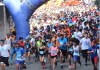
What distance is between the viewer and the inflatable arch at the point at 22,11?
25500 mm

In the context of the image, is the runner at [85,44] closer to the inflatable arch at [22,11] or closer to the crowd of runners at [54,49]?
the crowd of runners at [54,49]

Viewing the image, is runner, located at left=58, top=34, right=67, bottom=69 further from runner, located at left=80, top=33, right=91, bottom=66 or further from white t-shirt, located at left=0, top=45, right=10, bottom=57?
white t-shirt, located at left=0, top=45, right=10, bottom=57

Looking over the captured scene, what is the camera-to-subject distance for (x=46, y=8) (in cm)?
6309

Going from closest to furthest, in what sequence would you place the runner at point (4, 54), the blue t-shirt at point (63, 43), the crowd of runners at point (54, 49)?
1. the crowd of runners at point (54, 49)
2. the runner at point (4, 54)
3. the blue t-shirt at point (63, 43)

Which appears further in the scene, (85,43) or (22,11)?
(22,11)

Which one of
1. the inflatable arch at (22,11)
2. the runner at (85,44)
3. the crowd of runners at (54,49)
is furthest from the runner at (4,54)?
the inflatable arch at (22,11)

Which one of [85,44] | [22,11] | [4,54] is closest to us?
[4,54]

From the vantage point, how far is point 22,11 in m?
26.0

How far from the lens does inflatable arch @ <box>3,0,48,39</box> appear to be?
2550cm

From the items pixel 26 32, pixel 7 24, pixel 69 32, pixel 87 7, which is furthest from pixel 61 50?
pixel 87 7

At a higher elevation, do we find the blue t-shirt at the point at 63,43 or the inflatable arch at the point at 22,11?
the inflatable arch at the point at 22,11

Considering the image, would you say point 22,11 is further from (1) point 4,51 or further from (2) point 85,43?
(1) point 4,51

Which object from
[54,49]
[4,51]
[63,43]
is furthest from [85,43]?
[4,51]

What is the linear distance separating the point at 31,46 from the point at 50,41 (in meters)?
2.57
